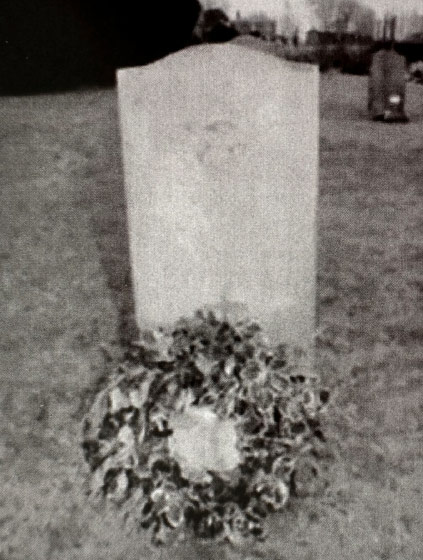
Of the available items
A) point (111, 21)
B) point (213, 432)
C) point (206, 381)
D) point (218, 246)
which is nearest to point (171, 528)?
point (213, 432)

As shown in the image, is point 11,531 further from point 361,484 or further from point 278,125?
point 278,125

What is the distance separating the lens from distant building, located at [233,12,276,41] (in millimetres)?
14234

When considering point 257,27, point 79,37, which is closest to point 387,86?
point 79,37

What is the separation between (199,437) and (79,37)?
31.4ft

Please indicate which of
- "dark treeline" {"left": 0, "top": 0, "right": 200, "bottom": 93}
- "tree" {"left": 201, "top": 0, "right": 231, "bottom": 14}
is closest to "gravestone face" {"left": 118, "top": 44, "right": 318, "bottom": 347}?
"dark treeline" {"left": 0, "top": 0, "right": 200, "bottom": 93}

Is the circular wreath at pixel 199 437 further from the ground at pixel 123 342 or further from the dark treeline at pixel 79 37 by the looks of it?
the dark treeline at pixel 79 37

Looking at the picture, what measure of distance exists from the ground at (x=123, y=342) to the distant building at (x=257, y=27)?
22.1ft

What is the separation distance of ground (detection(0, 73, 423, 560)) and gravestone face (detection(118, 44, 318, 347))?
0.73 m

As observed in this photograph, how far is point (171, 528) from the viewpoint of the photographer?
101 inches

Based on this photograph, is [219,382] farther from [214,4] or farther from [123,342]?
[214,4]

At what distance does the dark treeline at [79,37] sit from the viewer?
1041 cm

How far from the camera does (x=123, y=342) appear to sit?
4.15 metres

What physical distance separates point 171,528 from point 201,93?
5.79ft

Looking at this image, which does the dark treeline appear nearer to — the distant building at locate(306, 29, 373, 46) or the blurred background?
the blurred background
